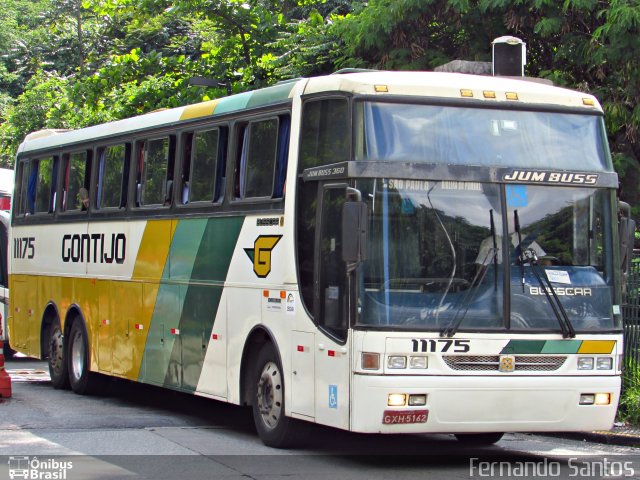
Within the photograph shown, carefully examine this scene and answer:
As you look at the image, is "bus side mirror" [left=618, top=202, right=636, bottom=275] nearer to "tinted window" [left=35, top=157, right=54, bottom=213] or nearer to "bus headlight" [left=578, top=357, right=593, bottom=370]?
"bus headlight" [left=578, top=357, right=593, bottom=370]

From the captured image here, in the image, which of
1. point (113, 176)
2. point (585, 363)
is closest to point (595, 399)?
point (585, 363)

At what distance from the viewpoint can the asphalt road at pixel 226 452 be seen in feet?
32.7

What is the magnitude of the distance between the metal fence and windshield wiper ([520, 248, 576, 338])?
159 inches

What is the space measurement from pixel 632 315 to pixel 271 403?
503cm

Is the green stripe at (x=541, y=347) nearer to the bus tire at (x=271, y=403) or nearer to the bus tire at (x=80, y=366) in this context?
the bus tire at (x=271, y=403)

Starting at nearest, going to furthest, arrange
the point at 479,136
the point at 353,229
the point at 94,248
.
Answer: the point at 353,229 → the point at 479,136 → the point at 94,248

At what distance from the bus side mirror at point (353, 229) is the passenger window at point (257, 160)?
1965 mm

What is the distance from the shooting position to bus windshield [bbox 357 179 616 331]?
9922 mm

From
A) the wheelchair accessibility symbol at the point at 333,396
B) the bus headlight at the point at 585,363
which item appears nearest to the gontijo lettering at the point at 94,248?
the wheelchair accessibility symbol at the point at 333,396

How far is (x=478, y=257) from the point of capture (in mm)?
10156

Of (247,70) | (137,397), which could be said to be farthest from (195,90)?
(137,397)

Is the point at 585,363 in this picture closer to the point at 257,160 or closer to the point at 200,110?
the point at 257,160

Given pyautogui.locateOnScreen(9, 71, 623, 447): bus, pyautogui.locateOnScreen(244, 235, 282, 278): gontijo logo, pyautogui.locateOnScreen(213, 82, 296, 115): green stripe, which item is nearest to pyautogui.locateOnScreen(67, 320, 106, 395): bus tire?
pyautogui.locateOnScreen(9, 71, 623, 447): bus

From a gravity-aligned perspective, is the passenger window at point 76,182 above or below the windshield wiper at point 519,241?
above
